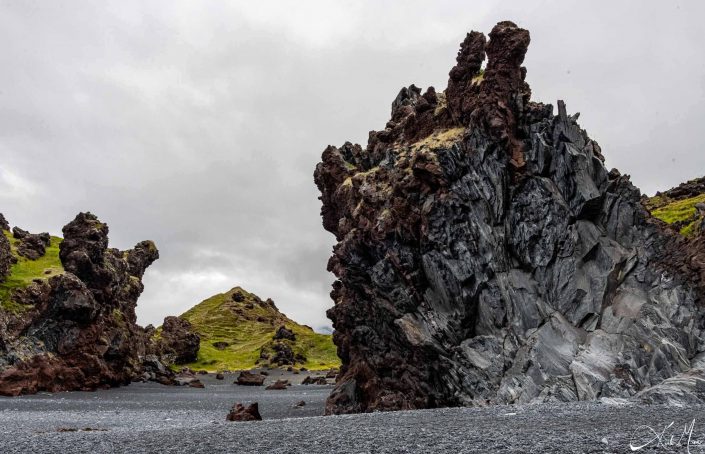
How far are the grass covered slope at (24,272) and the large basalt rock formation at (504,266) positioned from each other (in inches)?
2270

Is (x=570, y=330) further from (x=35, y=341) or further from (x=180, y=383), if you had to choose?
(x=180, y=383)

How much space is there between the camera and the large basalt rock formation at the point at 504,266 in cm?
3525

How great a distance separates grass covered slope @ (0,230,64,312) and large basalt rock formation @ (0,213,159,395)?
1.59 m

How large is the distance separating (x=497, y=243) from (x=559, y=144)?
12.2 m

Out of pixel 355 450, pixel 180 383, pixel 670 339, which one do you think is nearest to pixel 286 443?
pixel 355 450

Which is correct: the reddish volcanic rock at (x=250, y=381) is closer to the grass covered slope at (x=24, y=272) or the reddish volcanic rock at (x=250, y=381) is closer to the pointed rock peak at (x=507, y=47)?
the grass covered slope at (x=24, y=272)

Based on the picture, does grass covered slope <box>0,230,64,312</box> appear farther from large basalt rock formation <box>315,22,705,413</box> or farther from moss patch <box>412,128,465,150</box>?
moss patch <box>412,128,465,150</box>

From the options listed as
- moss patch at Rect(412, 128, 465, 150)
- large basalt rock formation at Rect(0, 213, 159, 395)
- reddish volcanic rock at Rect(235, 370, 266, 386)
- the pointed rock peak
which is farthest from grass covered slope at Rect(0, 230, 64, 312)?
the pointed rock peak

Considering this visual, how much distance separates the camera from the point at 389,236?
4766 cm

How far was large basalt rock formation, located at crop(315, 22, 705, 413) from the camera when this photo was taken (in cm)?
3525

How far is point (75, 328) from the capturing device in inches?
3066

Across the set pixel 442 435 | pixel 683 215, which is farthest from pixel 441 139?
pixel 442 435

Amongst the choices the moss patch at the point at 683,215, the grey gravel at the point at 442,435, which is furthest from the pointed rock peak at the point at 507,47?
the grey gravel at the point at 442,435

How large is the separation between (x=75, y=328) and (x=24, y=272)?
16798 mm
